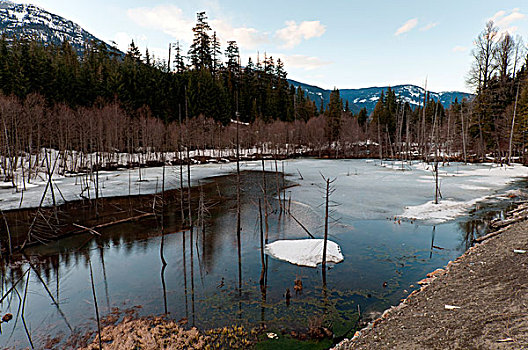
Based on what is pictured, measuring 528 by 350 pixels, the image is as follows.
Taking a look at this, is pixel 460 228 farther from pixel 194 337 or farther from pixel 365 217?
pixel 194 337

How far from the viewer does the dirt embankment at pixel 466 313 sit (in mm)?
5004

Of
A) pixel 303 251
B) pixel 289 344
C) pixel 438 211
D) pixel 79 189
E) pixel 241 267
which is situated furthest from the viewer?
pixel 79 189

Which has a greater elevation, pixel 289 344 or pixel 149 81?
pixel 149 81

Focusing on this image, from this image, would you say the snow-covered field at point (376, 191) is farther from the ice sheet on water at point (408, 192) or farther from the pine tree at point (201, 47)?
the pine tree at point (201, 47)

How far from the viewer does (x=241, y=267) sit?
441 inches

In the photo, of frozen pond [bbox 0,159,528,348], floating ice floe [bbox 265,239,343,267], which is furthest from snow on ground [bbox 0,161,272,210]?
floating ice floe [bbox 265,239,343,267]

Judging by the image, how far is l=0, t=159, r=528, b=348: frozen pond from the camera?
8180 mm

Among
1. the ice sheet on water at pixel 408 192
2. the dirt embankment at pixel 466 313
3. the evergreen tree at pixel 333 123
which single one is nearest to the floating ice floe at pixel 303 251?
the dirt embankment at pixel 466 313

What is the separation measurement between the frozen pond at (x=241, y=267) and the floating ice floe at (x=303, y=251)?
369mm

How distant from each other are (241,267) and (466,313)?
23.8ft

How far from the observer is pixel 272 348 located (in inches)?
261

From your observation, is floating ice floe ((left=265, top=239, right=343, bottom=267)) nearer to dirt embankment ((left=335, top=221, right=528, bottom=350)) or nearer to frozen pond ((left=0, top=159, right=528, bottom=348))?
frozen pond ((left=0, top=159, right=528, bottom=348))

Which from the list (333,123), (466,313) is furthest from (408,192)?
(333,123)

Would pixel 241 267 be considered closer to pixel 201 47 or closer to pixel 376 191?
pixel 376 191
